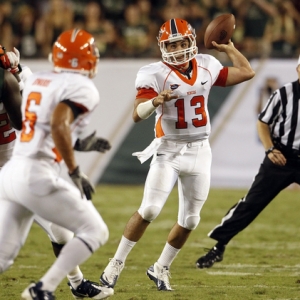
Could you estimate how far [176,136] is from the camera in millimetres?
4141

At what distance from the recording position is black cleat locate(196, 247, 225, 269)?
4.70 metres

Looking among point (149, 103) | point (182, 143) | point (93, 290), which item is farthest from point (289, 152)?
point (93, 290)

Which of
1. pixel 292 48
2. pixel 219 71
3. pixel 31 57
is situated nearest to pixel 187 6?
pixel 292 48

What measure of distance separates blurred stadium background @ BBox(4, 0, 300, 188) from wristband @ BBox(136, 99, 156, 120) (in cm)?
470

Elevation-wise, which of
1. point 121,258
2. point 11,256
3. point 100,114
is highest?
point 11,256

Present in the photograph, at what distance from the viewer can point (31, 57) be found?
8992mm

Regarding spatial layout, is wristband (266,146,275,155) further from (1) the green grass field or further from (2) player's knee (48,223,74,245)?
(2) player's knee (48,223,74,245)

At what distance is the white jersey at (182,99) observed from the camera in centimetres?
407

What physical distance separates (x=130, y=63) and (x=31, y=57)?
1336 mm

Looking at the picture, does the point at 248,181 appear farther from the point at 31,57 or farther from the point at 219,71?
the point at 219,71

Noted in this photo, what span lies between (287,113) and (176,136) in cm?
103

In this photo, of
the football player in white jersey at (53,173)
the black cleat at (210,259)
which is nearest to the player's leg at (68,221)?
the football player in white jersey at (53,173)

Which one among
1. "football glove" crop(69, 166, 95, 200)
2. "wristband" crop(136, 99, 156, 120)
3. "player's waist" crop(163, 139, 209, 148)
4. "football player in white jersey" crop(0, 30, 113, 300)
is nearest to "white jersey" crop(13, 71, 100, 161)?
"football player in white jersey" crop(0, 30, 113, 300)

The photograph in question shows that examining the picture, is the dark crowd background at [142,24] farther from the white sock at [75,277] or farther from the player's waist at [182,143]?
the white sock at [75,277]
